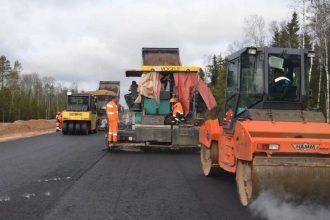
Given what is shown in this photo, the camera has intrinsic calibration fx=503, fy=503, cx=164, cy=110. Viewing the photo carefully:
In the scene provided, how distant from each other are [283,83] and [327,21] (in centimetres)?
2781

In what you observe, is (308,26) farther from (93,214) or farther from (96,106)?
(93,214)

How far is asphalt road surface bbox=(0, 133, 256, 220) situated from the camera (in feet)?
23.2

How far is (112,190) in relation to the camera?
29.1ft

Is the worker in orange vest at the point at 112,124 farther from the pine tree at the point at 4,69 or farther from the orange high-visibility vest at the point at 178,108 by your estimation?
the pine tree at the point at 4,69

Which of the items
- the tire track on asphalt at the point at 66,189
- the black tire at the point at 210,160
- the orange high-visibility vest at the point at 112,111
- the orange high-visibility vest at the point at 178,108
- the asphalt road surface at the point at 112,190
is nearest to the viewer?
the tire track on asphalt at the point at 66,189

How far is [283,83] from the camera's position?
328 inches

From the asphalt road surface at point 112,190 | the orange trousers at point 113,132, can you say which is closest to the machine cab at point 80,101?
the orange trousers at point 113,132

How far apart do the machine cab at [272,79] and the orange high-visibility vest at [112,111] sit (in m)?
8.41

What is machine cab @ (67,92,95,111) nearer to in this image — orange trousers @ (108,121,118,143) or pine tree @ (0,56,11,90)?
orange trousers @ (108,121,118,143)

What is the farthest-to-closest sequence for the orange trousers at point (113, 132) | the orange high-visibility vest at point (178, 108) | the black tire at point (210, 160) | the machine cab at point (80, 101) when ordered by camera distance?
the machine cab at point (80, 101) → the orange high-visibility vest at point (178, 108) → the orange trousers at point (113, 132) → the black tire at point (210, 160)

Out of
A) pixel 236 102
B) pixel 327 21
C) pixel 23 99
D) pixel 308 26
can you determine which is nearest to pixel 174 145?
pixel 236 102

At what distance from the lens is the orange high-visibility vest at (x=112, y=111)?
54.8 feet

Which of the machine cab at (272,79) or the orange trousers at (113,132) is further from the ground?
the machine cab at (272,79)

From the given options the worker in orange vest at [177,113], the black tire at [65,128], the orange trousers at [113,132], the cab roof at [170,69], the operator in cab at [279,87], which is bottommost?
the black tire at [65,128]
